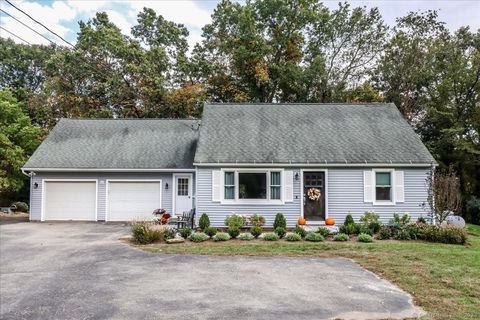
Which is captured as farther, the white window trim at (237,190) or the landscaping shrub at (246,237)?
the white window trim at (237,190)

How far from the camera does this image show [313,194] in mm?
14109

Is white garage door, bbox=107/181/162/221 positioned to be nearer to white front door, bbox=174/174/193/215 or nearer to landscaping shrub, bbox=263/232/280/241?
white front door, bbox=174/174/193/215

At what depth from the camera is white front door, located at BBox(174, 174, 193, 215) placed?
16.8 m

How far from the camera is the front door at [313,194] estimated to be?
14117mm

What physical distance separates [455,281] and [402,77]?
20.7 metres

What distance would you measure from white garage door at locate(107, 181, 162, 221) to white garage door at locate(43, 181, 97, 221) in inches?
32.7

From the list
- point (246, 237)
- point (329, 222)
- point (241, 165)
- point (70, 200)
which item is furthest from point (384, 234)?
point (70, 200)

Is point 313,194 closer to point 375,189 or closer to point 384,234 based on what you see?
point 375,189

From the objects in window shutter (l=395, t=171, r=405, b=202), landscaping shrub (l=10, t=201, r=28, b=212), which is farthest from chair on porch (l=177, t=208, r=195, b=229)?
landscaping shrub (l=10, t=201, r=28, b=212)

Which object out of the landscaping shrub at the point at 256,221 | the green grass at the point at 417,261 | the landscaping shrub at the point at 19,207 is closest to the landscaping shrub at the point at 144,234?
the green grass at the point at 417,261

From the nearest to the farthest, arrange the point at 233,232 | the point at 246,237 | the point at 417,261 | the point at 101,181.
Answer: the point at 417,261 → the point at 246,237 → the point at 233,232 → the point at 101,181

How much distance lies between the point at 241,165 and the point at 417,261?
22.8ft

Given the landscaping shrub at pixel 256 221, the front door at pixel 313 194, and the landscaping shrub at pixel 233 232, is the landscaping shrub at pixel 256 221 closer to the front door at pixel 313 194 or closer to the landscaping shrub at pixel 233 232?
the landscaping shrub at pixel 233 232

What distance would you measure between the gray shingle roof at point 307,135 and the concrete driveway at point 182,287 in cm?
570
